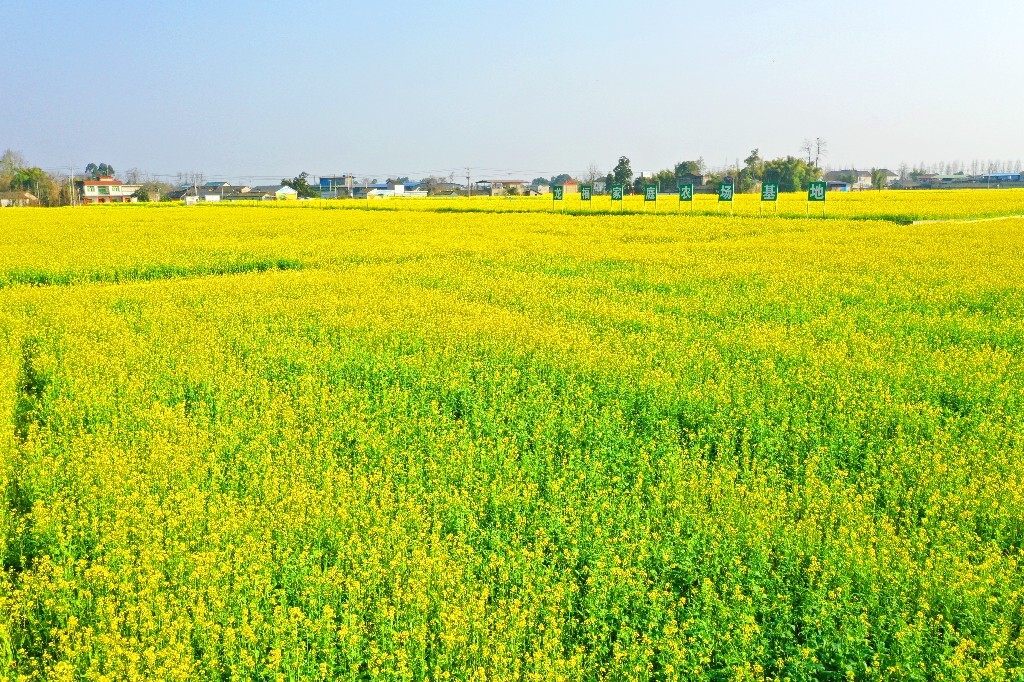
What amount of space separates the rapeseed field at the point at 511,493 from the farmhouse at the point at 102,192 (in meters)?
104

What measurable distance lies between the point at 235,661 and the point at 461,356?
236 inches

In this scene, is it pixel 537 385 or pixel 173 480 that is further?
pixel 537 385

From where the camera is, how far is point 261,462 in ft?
19.7

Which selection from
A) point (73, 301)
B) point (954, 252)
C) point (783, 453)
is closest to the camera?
point (783, 453)

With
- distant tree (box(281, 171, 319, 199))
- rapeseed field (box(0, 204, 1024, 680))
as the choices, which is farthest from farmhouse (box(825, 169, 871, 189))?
rapeseed field (box(0, 204, 1024, 680))

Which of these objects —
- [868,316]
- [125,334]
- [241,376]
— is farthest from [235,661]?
[868,316]

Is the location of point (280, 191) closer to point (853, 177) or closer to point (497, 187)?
point (497, 187)

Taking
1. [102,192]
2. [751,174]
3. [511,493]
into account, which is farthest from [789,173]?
[511,493]

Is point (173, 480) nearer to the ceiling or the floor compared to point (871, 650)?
nearer to the ceiling

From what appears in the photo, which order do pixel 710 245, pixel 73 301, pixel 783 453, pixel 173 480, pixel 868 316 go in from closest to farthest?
1. pixel 173 480
2. pixel 783 453
3. pixel 868 316
4. pixel 73 301
5. pixel 710 245

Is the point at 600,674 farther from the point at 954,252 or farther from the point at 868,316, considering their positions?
the point at 954,252

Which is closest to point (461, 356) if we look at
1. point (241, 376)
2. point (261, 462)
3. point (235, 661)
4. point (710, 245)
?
point (241, 376)

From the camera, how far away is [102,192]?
10731 cm

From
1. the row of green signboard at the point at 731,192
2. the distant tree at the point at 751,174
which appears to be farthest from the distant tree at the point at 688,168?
the row of green signboard at the point at 731,192
